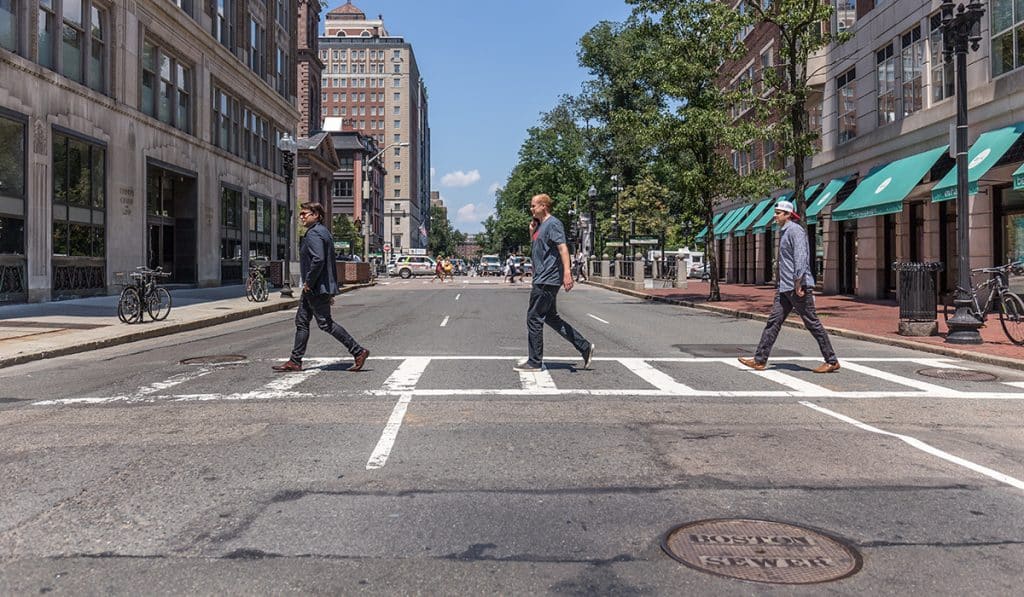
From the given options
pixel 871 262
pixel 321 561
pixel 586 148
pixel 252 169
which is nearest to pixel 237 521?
pixel 321 561

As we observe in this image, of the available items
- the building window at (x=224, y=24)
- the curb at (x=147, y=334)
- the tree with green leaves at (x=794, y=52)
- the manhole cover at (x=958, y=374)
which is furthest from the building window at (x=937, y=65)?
the building window at (x=224, y=24)

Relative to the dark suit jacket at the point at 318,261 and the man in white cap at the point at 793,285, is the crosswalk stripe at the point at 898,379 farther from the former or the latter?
the dark suit jacket at the point at 318,261

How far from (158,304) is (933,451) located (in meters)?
14.7

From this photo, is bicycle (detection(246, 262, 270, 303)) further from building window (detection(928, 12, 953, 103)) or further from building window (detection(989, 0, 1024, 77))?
building window (detection(989, 0, 1024, 77))

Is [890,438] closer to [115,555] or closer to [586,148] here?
[115,555]

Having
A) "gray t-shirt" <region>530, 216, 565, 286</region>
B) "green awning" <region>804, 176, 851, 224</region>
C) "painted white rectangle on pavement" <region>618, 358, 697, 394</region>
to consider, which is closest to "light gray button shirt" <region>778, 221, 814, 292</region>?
"painted white rectangle on pavement" <region>618, 358, 697, 394</region>

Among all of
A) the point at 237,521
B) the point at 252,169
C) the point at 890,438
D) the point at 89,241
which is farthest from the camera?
the point at 252,169

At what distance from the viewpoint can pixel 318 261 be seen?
28.6 feet

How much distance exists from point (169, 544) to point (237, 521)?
0.38m

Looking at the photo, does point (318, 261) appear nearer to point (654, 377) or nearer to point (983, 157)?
point (654, 377)

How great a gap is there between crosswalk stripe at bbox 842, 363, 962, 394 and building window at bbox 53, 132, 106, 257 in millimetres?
19832

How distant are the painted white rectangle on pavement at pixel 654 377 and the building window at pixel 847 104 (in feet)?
65.4

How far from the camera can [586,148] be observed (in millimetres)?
63156

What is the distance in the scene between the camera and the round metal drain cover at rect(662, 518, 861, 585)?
3.28 metres
